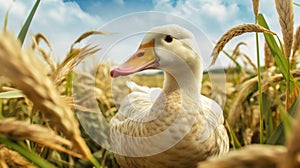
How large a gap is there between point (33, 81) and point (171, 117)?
0.91 metres

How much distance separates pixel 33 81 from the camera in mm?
355

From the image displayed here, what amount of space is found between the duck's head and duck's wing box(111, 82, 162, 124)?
0.58ft

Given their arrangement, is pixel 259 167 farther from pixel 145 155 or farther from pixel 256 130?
pixel 256 130

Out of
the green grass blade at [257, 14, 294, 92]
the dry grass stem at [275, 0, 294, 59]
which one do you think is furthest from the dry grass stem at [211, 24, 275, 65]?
the green grass blade at [257, 14, 294, 92]

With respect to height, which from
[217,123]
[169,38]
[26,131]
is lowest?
[217,123]

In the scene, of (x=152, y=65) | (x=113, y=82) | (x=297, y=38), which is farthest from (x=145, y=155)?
(x=113, y=82)

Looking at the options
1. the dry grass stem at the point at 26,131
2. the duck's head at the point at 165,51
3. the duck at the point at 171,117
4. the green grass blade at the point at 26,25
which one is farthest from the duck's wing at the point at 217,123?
the dry grass stem at the point at 26,131

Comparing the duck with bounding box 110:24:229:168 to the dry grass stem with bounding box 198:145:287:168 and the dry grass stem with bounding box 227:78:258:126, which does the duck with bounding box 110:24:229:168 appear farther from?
the dry grass stem with bounding box 198:145:287:168

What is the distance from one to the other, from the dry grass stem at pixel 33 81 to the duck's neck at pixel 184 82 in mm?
990

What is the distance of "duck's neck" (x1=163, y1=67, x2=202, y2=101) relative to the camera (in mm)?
1399

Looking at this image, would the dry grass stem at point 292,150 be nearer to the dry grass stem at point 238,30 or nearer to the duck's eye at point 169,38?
the dry grass stem at point 238,30

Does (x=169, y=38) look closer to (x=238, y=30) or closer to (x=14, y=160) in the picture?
(x=238, y=30)

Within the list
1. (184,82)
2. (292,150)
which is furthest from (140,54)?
(292,150)

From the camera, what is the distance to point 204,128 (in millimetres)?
1240
